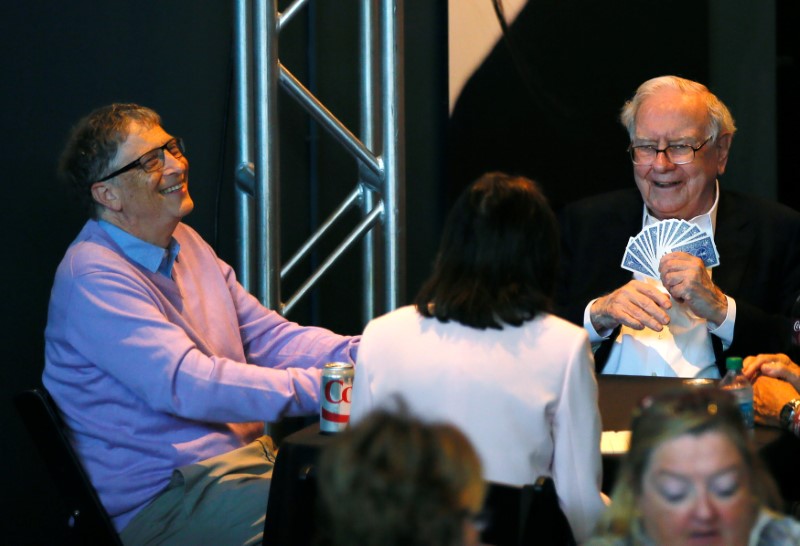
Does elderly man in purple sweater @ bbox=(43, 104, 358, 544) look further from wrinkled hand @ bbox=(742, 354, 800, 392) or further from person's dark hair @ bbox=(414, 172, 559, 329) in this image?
wrinkled hand @ bbox=(742, 354, 800, 392)

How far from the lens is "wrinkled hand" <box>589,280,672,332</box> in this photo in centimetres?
299

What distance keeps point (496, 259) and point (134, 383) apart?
3.28 ft

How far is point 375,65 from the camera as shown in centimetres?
380

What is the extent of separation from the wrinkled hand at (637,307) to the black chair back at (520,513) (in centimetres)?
112

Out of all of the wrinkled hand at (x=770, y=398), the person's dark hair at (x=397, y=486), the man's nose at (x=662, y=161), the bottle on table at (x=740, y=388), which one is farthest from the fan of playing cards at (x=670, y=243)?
the person's dark hair at (x=397, y=486)

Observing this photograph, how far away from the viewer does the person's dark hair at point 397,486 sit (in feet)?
4.35

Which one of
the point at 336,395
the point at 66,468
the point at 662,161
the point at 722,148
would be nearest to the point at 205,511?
the point at 66,468

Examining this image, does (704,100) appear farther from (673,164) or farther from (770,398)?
(770,398)

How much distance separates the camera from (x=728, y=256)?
342 centimetres

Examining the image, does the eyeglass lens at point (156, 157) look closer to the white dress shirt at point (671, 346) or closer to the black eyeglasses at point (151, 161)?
the black eyeglasses at point (151, 161)

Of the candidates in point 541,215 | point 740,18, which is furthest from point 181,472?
point 740,18

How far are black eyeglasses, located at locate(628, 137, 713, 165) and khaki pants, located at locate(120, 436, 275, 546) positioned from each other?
1529mm

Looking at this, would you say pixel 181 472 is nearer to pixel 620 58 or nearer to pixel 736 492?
pixel 736 492

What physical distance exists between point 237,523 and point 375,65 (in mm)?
1745
